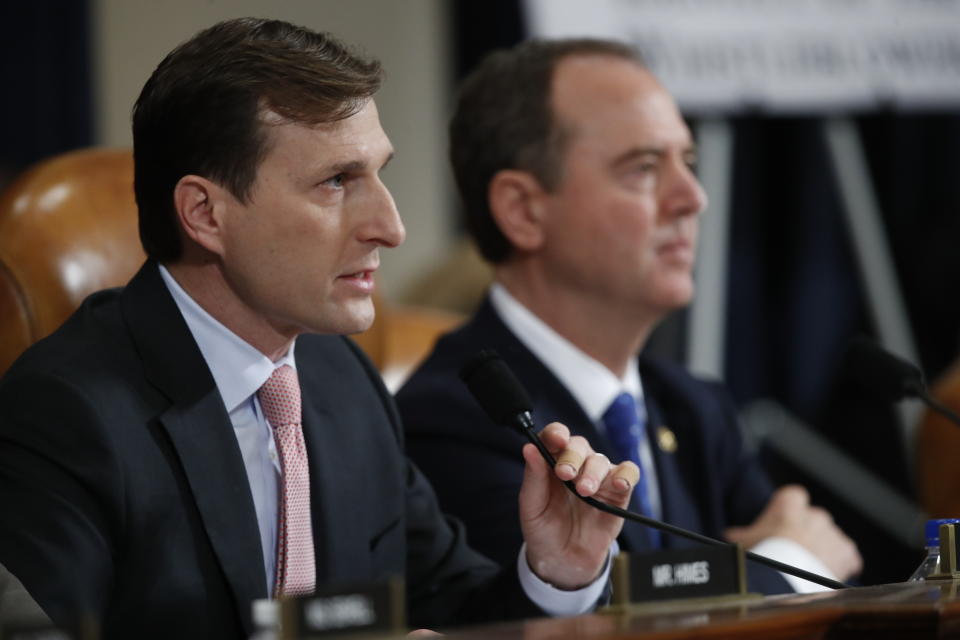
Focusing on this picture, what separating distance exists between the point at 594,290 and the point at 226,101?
3.23ft

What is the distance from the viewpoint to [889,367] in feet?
6.08

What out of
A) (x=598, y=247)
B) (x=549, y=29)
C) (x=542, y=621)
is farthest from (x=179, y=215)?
(x=549, y=29)

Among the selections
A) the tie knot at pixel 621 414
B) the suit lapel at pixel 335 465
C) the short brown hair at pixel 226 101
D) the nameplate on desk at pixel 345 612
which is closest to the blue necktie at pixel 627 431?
the tie knot at pixel 621 414

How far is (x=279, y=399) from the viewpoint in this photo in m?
1.43

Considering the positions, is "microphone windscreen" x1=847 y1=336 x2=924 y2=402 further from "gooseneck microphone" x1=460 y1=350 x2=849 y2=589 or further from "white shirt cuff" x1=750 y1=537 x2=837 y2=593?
"gooseneck microphone" x1=460 y1=350 x2=849 y2=589

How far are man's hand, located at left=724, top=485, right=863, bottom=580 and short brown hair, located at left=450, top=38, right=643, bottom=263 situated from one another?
0.60m

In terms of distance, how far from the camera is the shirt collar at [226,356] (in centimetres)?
139

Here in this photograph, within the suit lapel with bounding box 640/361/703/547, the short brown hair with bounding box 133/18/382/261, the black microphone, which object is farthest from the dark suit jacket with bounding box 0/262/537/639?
the black microphone

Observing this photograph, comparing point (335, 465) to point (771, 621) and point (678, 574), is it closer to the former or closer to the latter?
point (678, 574)

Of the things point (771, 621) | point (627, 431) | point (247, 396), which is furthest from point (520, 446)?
point (771, 621)

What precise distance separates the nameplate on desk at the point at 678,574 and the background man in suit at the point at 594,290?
732 mm

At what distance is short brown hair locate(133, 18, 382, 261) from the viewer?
4.43ft

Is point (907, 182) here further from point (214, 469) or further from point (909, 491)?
point (214, 469)

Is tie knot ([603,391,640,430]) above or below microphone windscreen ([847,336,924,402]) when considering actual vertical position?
below
